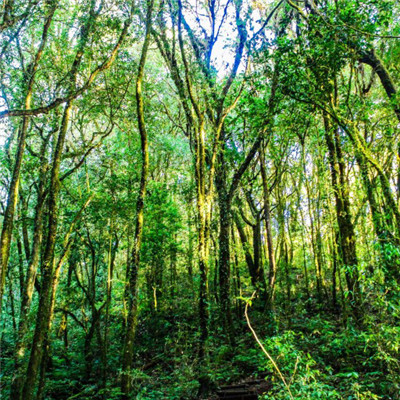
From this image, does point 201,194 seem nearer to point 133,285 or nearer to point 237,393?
point 133,285

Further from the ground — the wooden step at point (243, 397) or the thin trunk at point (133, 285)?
the thin trunk at point (133, 285)

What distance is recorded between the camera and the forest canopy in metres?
5.99

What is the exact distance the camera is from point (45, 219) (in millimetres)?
9625

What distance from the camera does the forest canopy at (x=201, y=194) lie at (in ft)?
19.7

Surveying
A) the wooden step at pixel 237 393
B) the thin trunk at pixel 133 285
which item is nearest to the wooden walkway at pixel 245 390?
the wooden step at pixel 237 393

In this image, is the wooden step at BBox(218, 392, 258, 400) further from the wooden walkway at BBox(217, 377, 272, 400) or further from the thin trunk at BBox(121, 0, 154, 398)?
the thin trunk at BBox(121, 0, 154, 398)

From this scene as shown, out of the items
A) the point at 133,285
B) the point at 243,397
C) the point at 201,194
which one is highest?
the point at 201,194

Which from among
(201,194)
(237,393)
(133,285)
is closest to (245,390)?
(237,393)

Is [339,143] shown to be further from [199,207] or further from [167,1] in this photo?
[167,1]

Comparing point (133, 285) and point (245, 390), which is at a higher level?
point (133, 285)

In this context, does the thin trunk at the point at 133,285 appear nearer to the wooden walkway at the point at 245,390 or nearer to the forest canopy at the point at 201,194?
the forest canopy at the point at 201,194

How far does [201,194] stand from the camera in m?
8.30

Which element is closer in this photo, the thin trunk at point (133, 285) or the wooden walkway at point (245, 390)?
the thin trunk at point (133, 285)

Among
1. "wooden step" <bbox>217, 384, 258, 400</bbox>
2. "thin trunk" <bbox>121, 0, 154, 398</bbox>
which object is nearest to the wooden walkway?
"wooden step" <bbox>217, 384, 258, 400</bbox>
